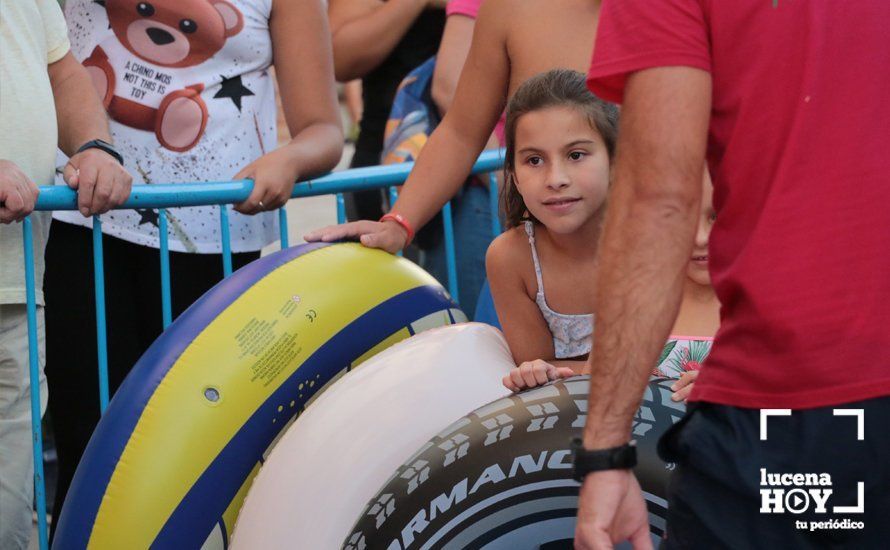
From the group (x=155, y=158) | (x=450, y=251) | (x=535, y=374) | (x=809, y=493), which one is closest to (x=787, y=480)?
(x=809, y=493)

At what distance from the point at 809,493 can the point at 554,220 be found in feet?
3.88

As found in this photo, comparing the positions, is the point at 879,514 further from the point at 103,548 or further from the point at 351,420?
the point at 103,548

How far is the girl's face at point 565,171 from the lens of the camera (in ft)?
8.64

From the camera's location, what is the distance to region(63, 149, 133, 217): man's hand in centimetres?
294

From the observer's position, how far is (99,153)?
2980 millimetres

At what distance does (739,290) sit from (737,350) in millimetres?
73

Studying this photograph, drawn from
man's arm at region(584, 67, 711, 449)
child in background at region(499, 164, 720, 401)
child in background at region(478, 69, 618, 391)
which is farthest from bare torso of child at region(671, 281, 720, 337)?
man's arm at region(584, 67, 711, 449)

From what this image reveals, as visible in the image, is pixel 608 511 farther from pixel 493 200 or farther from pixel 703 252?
pixel 493 200

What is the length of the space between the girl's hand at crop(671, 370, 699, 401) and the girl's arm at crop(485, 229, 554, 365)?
0.49 meters

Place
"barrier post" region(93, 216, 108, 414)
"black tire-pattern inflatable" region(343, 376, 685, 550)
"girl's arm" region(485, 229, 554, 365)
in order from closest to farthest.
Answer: "black tire-pattern inflatable" region(343, 376, 685, 550)
"girl's arm" region(485, 229, 554, 365)
"barrier post" region(93, 216, 108, 414)

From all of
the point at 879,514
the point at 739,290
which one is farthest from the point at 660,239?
the point at 879,514

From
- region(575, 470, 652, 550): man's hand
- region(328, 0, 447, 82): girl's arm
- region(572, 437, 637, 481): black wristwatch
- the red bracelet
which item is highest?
region(328, 0, 447, 82): girl's arm

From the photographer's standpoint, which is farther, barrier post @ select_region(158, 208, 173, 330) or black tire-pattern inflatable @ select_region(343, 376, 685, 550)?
barrier post @ select_region(158, 208, 173, 330)

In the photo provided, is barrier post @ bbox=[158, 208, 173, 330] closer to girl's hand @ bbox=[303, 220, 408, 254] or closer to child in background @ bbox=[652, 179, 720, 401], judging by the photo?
girl's hand @ bbox=[303, 220, 408, 254]
